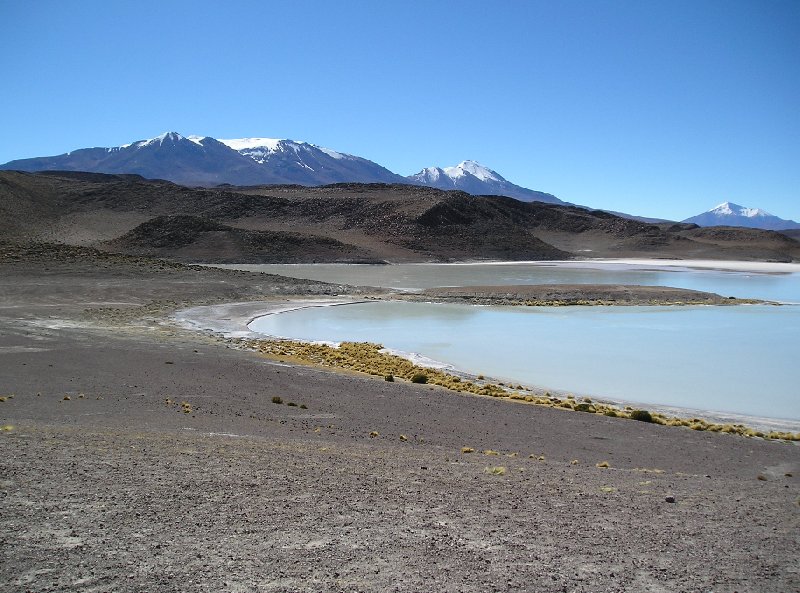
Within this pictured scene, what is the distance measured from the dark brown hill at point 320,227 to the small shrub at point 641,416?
56593 millimetres

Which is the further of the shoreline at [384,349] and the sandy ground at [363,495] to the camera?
the shoreline at [384,349]

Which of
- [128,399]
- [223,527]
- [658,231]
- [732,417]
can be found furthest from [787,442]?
[658,231]

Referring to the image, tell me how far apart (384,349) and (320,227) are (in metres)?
71.9

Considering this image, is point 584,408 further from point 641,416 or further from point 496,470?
point 496,470

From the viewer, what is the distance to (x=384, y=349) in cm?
2002

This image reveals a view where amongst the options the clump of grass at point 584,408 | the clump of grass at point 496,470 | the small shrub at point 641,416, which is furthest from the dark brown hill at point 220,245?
the clump of grass at point 496,470

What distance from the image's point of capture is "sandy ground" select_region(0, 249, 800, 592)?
460 centimetres

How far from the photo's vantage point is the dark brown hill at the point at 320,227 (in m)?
69.1

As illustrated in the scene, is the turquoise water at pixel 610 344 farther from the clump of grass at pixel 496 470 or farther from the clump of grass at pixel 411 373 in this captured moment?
the clump of grass at pixel 496 470

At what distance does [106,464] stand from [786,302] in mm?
40130

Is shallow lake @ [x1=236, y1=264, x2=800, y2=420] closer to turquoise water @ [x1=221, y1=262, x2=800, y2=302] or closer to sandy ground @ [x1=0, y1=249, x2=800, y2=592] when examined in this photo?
sandy ground @ [x1=0, y1=249, x2=800, y2=592]

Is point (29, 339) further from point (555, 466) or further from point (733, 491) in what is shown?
point (733, 491)

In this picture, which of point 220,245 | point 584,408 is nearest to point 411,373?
point 584,408

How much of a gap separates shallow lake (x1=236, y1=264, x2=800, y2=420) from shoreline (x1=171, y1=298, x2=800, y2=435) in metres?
0.38
